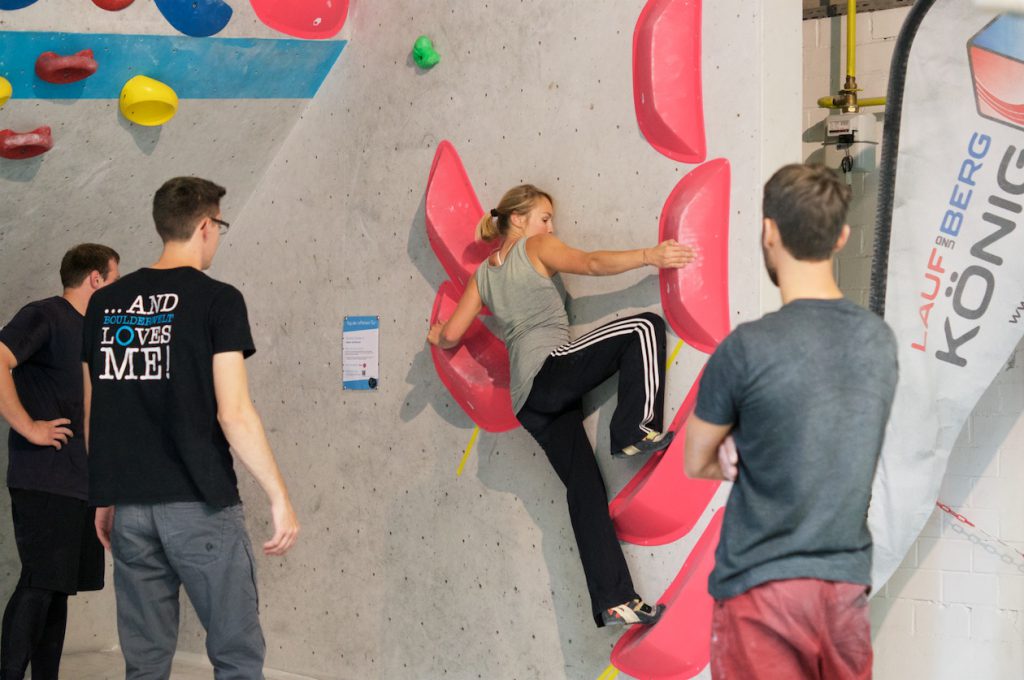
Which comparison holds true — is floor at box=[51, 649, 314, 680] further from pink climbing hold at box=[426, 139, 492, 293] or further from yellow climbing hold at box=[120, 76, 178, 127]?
yellow climbing hold at box=[120, 76, 178, 127]

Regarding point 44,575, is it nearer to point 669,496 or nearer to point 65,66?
point 65,66

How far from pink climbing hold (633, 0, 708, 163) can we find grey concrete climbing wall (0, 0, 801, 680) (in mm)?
45

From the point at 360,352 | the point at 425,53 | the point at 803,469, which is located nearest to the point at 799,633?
the point at 803,469

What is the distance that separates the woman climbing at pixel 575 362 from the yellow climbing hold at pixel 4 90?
62.3 inches

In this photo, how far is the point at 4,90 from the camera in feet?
11.3

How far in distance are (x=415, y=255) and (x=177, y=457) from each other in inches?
67.6

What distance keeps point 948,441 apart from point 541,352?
1.31 metres

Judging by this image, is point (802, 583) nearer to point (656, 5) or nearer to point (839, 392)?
point (839, 392)

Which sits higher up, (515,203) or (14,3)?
(14,3)

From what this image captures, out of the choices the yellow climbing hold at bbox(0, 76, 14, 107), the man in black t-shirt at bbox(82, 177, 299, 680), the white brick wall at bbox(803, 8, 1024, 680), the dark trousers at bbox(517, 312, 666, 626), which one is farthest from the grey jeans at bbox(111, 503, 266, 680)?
the white brick wall at bbox(803, 8, 1024, 680)

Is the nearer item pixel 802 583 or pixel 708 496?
pixel 802 583

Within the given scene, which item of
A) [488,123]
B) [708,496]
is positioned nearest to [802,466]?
[708,496]

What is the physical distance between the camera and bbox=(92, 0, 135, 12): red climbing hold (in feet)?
11.5

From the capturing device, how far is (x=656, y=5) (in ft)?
11.5
